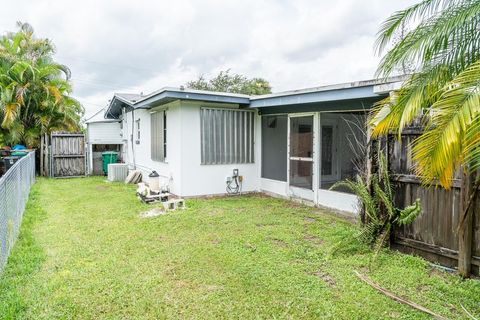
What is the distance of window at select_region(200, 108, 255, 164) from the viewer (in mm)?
8688

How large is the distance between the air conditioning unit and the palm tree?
1036 centimetres

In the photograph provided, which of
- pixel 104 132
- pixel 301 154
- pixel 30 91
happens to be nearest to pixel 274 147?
pixel 301 154

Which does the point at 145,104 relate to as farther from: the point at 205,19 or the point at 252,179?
the point at 205,19

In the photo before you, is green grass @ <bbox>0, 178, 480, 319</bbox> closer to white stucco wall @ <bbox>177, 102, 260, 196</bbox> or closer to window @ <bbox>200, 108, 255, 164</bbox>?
white stucco wall @ <bbox>177, 102, 260, 196</bbox>

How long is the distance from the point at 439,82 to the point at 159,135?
7.91 meters

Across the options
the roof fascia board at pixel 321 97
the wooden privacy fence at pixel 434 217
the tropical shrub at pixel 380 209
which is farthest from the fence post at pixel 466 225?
the roof fascia board at pixel 321 97

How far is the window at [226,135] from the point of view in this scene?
8688mm

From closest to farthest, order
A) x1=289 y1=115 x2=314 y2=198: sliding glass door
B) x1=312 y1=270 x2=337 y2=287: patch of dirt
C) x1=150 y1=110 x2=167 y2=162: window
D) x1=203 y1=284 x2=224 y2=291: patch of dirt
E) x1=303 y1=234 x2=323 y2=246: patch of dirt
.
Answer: x1=203 y1=284 x2=224 y2=291: patch of dirt
x1=312 y1=270 x2=337 y2=287: patch of dirt
x1=303 y1=234 x2=323 y2=246: patch of dirt
x1=289 y1=115 x2=314 y2=198: sliding glass door
x1=150 y1=110 x2=167 y2=162: window

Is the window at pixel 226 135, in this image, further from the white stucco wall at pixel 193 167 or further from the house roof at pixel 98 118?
the house roof at pixel 98 118

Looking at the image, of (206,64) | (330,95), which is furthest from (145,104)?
(206,64)

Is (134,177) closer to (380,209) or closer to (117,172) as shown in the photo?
(117,172)

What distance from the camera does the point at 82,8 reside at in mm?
10477

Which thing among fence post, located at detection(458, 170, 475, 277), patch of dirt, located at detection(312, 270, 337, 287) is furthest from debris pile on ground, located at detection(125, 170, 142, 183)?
fence post, located at detection(458, 170, 475, 277)

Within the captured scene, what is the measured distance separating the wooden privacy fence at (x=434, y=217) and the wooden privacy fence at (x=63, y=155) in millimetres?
12634
